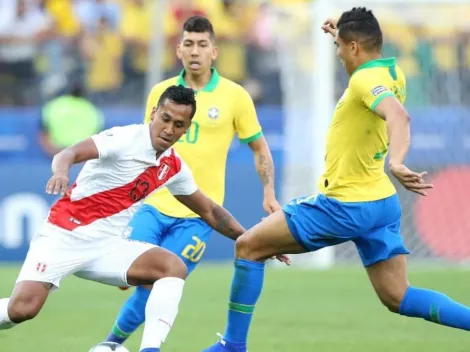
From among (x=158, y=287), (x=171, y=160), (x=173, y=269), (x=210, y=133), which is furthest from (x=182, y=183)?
(x=210, y=133)

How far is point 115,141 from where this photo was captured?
24.0 feet

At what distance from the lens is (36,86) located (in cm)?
1962

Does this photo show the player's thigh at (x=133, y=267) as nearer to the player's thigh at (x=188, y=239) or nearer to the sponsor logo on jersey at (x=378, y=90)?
the player's thigh at (x=188, y=239)

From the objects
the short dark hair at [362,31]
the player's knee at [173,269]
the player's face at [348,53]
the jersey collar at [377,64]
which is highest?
the short dark hair at [362,31]

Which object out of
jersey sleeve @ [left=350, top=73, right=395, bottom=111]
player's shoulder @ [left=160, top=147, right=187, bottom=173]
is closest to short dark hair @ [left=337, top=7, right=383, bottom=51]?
jersey sleeve @ [left=350, top=73, right=395, bottom=111]

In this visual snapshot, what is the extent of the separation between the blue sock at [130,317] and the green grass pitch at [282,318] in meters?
0.39

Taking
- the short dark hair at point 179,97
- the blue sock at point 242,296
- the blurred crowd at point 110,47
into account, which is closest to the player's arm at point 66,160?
the short dark hair at point 179,97

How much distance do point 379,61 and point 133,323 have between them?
2616 millimetres

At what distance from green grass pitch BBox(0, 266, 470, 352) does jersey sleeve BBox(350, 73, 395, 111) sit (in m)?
2.48

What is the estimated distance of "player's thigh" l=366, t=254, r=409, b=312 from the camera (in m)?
7.76

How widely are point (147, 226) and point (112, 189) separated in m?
1.32

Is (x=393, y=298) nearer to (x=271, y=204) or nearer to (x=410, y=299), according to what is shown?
(x=410, y=299)

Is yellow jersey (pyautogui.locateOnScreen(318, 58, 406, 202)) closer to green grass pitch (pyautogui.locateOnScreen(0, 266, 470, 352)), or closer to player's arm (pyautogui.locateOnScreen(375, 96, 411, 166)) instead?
player's arm (pyautogui.locateOnScreen(375, 96, 411, 166))

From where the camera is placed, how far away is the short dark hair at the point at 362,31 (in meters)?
7.48
